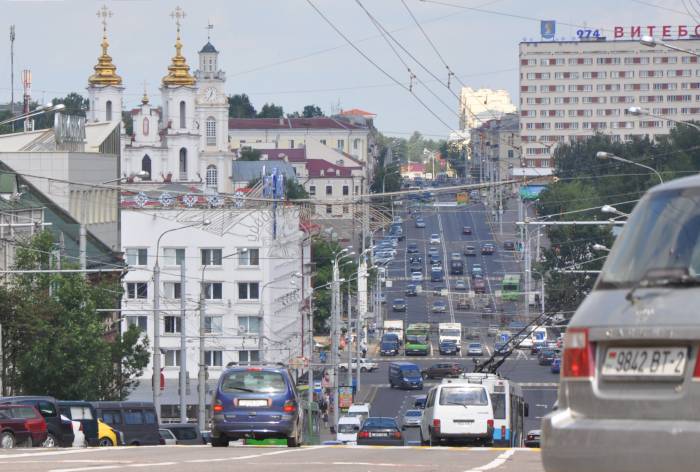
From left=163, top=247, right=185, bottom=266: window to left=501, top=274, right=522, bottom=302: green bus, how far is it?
1262 inches

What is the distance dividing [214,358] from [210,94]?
105984mm

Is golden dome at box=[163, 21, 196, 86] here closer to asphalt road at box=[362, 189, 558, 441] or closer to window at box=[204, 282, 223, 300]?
asphalt road at box=[362, 189, 558, 441]

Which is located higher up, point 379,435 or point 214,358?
point 379,435

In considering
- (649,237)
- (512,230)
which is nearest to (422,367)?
(512,230)

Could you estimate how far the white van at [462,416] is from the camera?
31438 mm

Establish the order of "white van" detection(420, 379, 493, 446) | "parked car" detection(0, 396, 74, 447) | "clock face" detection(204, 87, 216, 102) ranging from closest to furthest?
"parked car" detection(0, 396, 74, 447), "white van" detection(420, 379, 493, 446), "clock face" detection(204, 87, 216, 102)

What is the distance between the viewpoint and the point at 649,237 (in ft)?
A: 24.2

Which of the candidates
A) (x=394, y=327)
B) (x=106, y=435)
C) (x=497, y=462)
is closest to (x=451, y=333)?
(x=394, y=327)

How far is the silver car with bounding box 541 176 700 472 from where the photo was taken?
686cm

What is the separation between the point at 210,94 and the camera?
191 m

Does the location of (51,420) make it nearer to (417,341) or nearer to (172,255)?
(172,255)

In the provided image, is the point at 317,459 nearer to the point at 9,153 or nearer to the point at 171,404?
the point at 9,153

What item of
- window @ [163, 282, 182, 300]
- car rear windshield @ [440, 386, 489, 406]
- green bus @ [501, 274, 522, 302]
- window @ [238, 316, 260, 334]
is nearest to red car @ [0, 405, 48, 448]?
car rear windshield @ [440, 386, 489, 406]

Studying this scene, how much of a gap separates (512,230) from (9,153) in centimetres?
6797
